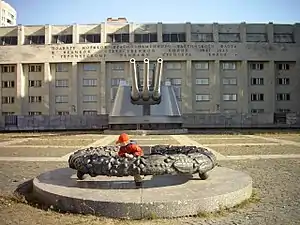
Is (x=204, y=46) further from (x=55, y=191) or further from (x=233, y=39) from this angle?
(x=55, y=191)

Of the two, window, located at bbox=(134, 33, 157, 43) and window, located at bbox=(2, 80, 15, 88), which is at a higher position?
window, located at bbox=(134, 33, 157, 43)

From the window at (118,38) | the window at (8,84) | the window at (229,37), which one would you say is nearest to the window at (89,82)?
the window at (118,38)

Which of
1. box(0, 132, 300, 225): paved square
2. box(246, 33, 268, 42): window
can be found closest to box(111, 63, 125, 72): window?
box(246, 33, 268, 42): window

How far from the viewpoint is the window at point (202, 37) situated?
5350cm

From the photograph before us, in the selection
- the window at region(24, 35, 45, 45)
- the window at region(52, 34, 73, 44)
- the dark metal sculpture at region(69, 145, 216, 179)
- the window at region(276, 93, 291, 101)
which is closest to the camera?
the dark metal sculpture at region(69, 145, 216, 179)

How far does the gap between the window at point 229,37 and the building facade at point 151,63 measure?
0.49 feet

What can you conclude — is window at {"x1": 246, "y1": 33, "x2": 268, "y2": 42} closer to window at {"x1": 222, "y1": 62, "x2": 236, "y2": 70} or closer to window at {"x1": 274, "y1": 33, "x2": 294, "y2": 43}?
window at {"x1": 274, "y1": 33, "x2": 294, "y2": 43}

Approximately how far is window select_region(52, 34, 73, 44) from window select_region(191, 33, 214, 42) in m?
18.5

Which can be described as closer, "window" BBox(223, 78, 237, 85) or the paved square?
the paved square

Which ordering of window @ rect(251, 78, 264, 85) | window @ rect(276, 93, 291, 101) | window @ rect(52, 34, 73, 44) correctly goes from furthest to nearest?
window @ rect(276, 93, 291, 101)
window @ rect(251, 78, 264, 85)
window @ rect(52, 34, 73, 44)

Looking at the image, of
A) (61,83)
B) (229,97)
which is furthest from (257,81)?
(61,83)

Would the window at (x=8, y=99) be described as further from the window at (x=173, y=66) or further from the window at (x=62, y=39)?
the window at (x=173, y=66)

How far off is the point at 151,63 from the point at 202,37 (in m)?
9.02

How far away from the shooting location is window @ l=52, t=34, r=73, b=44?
53.8 metres
